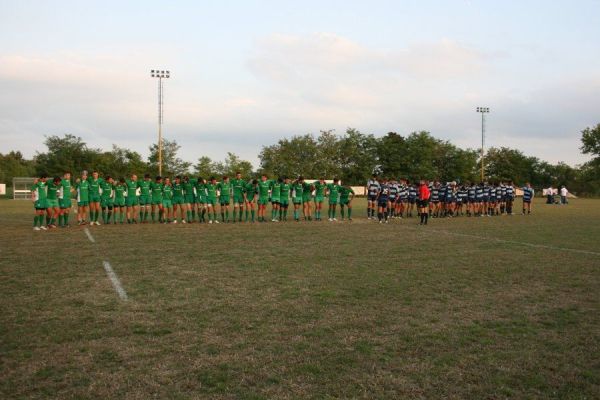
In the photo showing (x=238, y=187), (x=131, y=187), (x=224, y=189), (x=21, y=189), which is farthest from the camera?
(x=21, y=189)

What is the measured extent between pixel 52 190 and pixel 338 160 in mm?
71778

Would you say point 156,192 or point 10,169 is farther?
point 10,169

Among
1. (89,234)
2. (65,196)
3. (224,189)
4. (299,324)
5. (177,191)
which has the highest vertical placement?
(224,189)

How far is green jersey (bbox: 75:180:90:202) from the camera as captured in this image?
62.5 ft

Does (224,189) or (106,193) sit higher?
(224,189)

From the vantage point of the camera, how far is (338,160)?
8781cm

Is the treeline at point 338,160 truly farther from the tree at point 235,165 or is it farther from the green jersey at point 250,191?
the green jersey at point 250,191

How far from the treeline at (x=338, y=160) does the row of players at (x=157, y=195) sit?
173 feet

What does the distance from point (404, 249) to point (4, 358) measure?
9882 mm

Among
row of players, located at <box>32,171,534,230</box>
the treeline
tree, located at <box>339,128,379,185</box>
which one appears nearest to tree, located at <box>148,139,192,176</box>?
the treeline

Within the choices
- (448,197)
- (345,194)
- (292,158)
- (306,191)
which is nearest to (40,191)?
(306,191)

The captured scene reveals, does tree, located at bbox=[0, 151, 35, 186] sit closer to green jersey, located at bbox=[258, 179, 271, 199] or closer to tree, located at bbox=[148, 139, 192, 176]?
tree, located at bbox=[148, 139, 192, 176]

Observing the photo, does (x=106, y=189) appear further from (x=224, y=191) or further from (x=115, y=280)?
(x=115, y=280)

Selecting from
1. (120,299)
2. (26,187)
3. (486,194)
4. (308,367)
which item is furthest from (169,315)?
(26,187)
